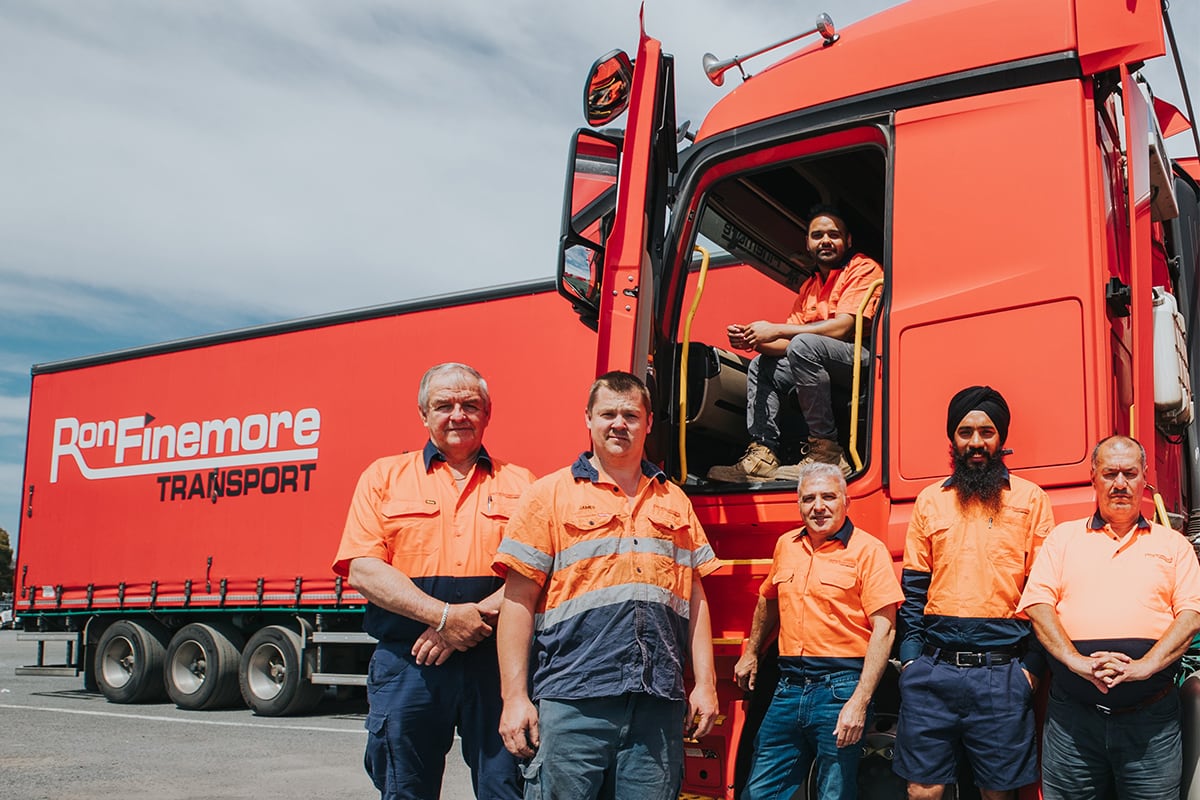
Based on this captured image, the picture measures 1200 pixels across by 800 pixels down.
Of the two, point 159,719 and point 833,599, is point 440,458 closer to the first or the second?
point 833,599

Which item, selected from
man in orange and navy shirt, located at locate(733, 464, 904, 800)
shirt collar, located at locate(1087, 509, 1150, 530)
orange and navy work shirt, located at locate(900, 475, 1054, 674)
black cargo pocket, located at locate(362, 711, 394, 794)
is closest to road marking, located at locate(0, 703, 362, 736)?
→ black cargo pocket, located at locate(362, 711, 394, 794)

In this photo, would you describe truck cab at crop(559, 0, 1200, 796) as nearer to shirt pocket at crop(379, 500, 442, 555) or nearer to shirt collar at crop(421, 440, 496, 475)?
shirt collar at crop(421, 440, 496, 475)

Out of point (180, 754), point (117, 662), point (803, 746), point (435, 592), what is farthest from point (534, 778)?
point (117, 662)

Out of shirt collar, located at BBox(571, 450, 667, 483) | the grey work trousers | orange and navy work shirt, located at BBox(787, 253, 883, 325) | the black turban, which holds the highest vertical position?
orange and navy work shirt, located at BBox(787, 253, 883, 325)

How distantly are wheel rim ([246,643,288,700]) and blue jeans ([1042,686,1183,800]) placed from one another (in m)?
9.23

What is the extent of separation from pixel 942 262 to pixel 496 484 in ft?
5.28

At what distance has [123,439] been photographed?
12.3m

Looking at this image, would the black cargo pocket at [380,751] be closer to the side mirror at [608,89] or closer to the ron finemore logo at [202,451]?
the side mirror at [608,89]

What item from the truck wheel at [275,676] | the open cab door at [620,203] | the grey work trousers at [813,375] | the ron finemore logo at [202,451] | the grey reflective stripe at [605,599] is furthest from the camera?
the ron finemore logo at [202,451]

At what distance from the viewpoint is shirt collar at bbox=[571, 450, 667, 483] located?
10.4ft

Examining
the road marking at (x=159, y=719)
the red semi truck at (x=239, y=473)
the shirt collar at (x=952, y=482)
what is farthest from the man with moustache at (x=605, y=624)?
the road marking at (x=159, y=719)

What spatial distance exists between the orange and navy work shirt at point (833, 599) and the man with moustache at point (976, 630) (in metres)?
0.18

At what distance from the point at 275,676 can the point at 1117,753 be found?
9592 mm

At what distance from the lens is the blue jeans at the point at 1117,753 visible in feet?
9.98
